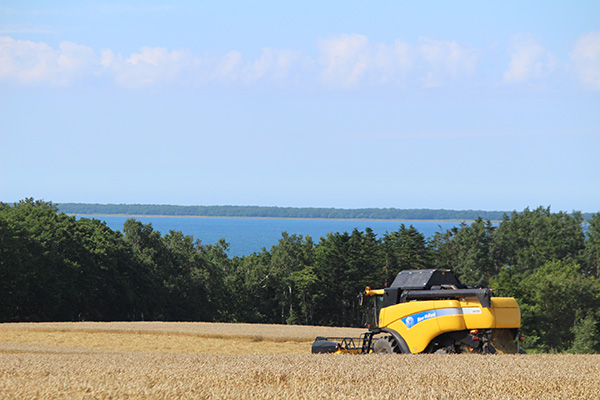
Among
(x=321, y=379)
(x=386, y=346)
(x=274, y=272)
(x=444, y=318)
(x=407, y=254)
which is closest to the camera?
(x=321, y=379)

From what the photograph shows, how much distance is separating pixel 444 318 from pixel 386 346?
2277mm

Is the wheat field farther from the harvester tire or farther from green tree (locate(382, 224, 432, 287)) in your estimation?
green tree (locate(382, 224, 432, 287))

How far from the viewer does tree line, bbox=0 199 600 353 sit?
6531 cm

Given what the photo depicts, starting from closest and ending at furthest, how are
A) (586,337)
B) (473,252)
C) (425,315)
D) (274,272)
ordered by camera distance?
(425,315)
(586,337)
(274,272)
(473,252)

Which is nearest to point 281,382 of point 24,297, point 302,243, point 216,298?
point 24,297

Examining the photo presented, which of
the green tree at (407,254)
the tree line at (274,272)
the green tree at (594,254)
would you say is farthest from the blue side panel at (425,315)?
the green tree at (594,254)

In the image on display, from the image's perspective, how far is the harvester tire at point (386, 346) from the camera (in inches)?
746

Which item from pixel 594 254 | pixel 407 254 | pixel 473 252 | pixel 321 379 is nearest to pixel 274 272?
pixel 407 254

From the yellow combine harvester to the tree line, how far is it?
166 feet

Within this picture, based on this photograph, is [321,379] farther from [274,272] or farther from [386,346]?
[274,272]

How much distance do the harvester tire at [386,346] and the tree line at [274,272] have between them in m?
50.0

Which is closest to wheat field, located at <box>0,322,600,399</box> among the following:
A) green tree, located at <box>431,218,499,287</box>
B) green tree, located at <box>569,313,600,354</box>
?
green tree, located at <box>569,313,600,354</box>

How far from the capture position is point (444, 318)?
693 inches

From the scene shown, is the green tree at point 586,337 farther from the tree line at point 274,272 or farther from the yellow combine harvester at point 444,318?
the yellow combine harvester at point 444,318
